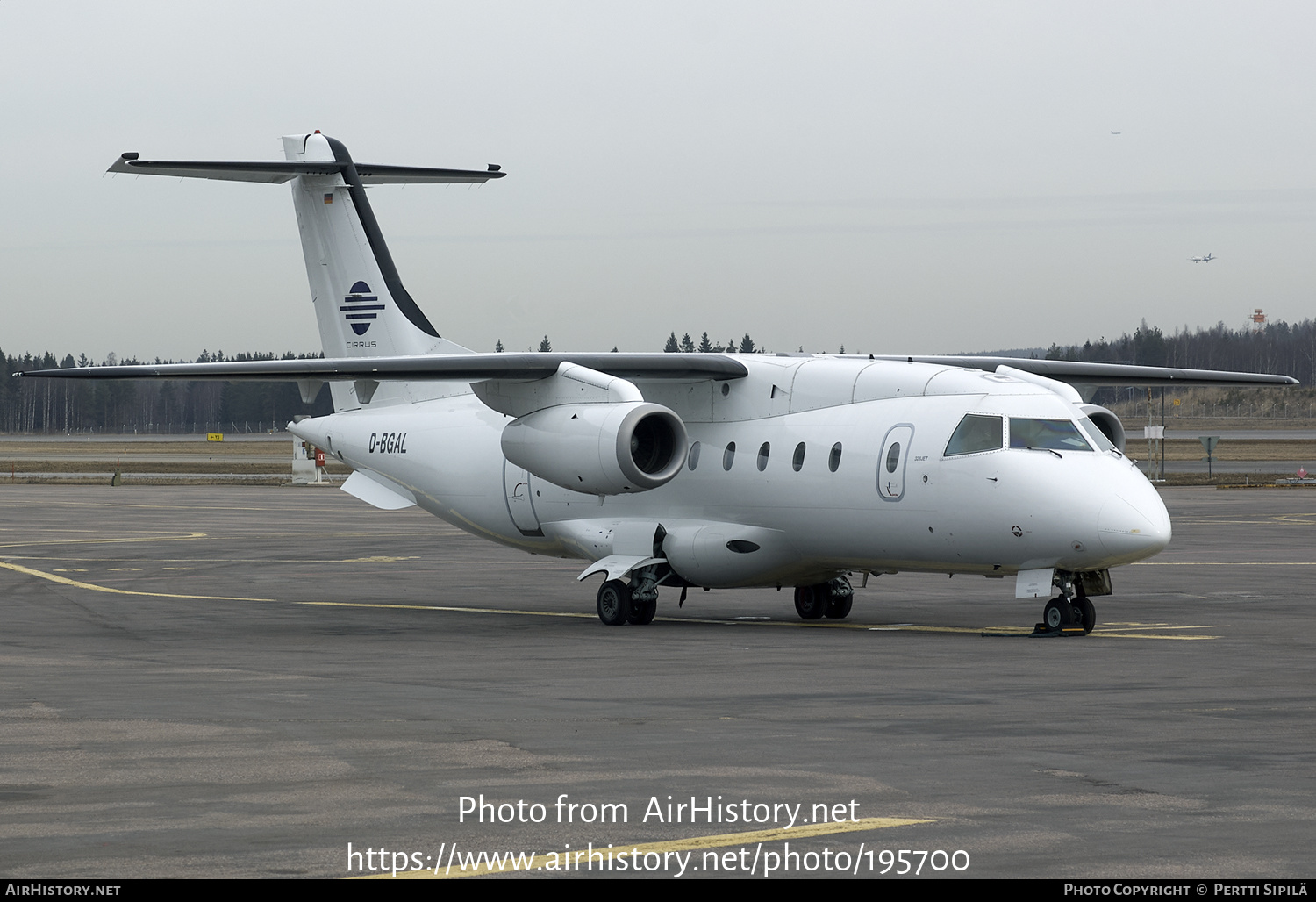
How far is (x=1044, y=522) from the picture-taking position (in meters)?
17.8

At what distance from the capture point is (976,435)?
18.7m

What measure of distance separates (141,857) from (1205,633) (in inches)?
562

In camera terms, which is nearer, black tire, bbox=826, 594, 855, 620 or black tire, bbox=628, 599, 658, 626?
black tire, bbox=628, 599, 658, 626

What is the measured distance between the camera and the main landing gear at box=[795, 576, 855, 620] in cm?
2175

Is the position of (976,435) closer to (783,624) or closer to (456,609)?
(783,624)

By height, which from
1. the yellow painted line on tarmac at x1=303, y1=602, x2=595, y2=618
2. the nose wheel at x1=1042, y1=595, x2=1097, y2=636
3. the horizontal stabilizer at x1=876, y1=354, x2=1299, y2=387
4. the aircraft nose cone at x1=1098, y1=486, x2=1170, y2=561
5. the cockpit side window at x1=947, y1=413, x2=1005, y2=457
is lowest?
the yellow painted line on tarmac at x1=303, y1=602, x2=595, y2=618

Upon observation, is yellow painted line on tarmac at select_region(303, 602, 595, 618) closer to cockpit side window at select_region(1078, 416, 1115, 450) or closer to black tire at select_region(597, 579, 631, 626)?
black tire at select_region(597, 579, 631, 626)

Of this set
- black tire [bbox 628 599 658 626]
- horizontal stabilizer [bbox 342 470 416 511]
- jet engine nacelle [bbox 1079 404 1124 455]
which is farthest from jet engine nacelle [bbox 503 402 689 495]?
jet engine nacelle [bbox 1079 404 1124 455]

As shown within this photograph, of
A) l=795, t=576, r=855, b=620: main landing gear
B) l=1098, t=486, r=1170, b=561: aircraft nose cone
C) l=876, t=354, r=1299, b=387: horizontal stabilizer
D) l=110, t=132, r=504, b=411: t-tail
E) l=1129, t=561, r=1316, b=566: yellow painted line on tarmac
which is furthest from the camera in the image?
l=1129, t=561, r=1316, b=566: yellow painted line on tarmac

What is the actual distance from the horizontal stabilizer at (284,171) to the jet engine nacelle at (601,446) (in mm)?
6879

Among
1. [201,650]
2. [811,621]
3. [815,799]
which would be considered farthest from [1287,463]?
[815,799]

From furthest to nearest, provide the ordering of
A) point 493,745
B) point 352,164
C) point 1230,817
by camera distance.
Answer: point 352,164 < point 493,745 < point 1230,817

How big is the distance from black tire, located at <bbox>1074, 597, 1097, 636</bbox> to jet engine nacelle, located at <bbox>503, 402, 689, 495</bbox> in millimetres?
5144

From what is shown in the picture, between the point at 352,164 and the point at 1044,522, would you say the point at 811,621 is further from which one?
the point at 352,164
